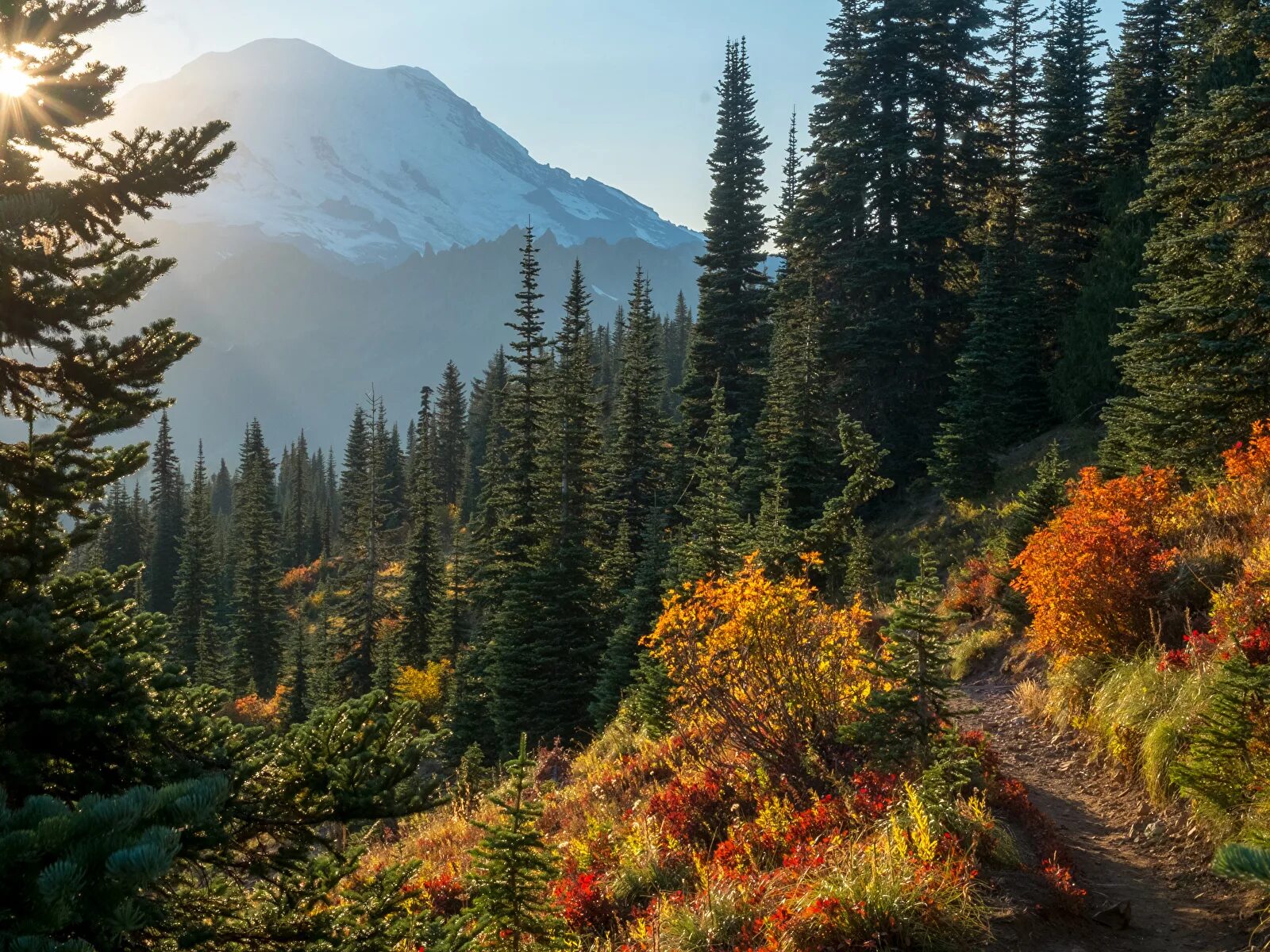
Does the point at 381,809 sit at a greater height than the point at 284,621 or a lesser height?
greater

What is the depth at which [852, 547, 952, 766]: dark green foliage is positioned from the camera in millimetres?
7164

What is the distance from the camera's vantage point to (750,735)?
28.5ft

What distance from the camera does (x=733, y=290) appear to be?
119ft

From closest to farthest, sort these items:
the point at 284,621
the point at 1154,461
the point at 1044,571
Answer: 1. the point at 1044,571
2. the point at 1154,461
3. the point at 284,621

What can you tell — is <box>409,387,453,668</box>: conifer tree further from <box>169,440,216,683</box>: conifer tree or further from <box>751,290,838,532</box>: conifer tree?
<box>169,440,216,683</box>: conifer tree

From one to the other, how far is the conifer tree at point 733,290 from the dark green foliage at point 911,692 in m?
27.2

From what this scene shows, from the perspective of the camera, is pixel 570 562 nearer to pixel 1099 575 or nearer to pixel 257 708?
pixel 1099 575

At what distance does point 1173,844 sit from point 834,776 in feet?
9.73

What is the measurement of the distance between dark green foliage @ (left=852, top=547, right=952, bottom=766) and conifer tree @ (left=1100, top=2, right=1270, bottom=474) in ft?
27.0

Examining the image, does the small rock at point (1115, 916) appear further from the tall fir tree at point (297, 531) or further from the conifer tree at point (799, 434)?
the tall fir tree at point (297, 531)

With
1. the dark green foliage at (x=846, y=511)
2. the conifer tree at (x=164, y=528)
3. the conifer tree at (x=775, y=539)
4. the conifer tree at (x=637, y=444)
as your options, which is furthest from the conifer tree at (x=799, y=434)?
the conifer tree at (x=164, y=528)

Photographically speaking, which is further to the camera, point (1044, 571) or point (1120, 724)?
point (1044, 571)

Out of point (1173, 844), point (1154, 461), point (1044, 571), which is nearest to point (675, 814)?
point (1173, 844)

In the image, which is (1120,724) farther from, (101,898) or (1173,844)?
(101,898)
